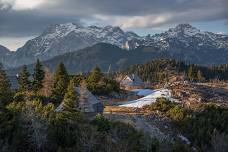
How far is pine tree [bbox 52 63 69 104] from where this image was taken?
6414cm

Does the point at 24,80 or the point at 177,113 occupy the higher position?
the point at 24,80

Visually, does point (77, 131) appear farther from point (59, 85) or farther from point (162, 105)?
point (59, 85)

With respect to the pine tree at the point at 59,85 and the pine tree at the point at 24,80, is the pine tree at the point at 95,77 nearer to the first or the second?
the pine tree at the point at 59,85

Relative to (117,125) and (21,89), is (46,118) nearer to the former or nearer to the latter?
(117,125)

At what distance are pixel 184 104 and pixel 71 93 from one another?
83.7 ft

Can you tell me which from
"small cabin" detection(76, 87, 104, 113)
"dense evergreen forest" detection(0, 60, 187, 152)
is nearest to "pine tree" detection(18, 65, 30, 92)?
"small cabin" detection(76, 87, 104, 113)

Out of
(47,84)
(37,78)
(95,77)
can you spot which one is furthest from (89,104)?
(95,77)

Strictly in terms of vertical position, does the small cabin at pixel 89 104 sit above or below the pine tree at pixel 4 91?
below

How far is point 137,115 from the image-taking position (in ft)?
188

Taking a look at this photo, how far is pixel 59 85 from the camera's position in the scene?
66.9m

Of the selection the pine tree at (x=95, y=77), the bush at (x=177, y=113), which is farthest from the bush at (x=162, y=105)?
the pine tree at (x=95, y=77)

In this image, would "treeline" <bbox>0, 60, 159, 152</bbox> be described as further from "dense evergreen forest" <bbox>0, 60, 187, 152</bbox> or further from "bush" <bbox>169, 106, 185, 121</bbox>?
"bush" <bbox>169, 106, 185, 121</bbox>

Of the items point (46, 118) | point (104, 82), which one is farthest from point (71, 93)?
point (104, 82)

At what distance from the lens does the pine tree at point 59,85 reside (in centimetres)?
6414
